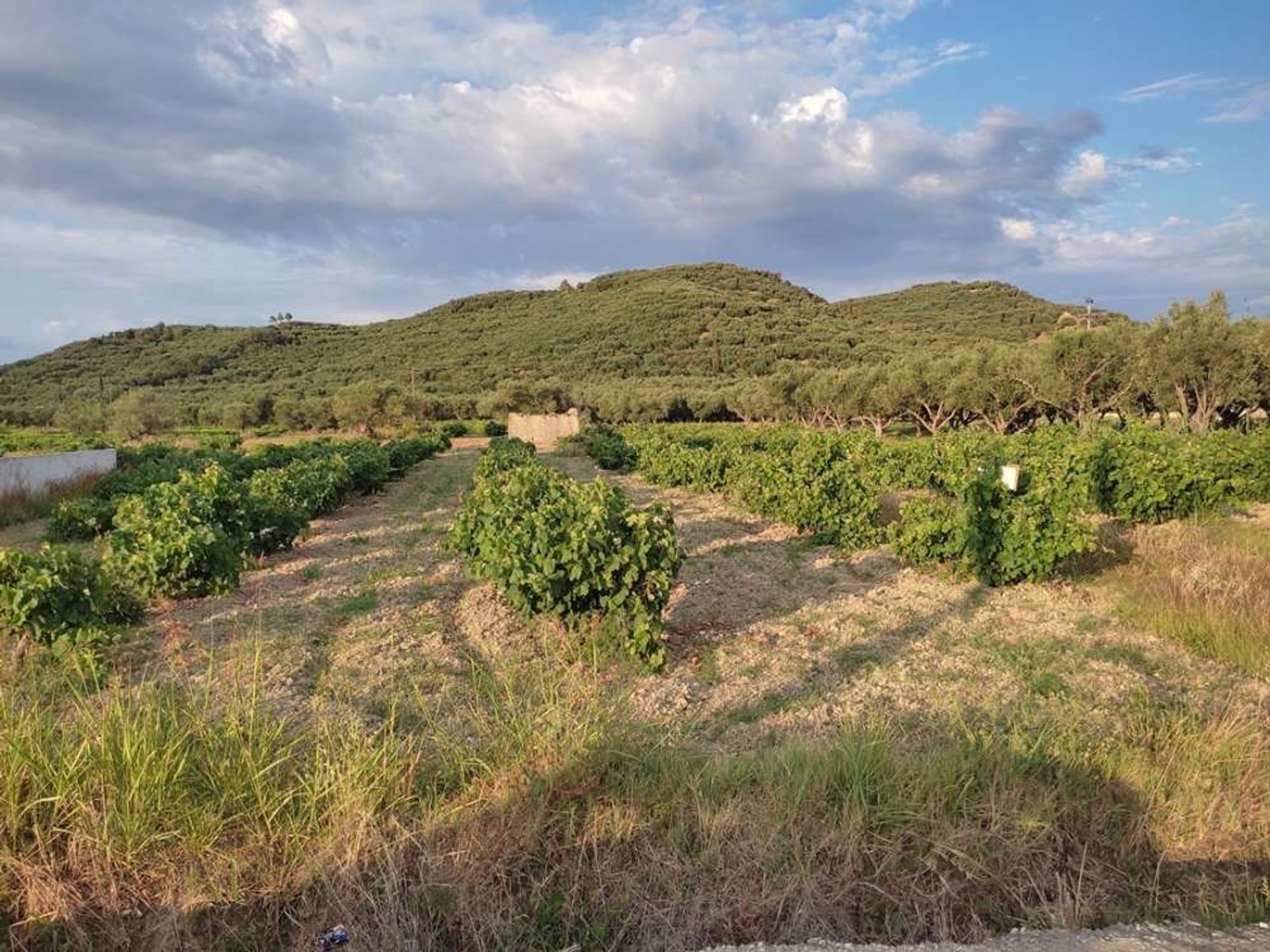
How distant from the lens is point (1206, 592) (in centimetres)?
705

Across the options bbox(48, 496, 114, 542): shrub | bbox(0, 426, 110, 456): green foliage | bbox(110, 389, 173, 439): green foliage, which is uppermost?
bbox(110, 389, 173, 439): green foliage

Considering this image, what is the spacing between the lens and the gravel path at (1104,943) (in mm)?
2553

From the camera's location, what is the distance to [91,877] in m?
2.73

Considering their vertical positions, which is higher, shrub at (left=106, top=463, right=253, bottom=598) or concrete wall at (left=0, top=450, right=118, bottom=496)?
concrete wall at (left=0, top=450, right=118, bottom=496)

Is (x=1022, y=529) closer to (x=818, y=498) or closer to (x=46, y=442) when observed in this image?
(x=818, y=498)

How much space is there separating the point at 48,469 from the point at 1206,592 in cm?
2244

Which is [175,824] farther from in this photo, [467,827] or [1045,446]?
[1045,446]

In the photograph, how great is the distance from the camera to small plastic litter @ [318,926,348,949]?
103 inches

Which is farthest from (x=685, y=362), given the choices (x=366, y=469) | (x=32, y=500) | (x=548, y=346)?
(x=32, y=500)

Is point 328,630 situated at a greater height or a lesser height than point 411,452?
lesser

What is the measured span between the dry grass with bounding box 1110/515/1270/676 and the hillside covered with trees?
18.4 meters

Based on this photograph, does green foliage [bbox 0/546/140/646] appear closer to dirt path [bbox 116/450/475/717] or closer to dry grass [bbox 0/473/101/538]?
dirt path [bbox 116/450/475/717]

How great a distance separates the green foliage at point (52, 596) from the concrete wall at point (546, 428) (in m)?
37.2

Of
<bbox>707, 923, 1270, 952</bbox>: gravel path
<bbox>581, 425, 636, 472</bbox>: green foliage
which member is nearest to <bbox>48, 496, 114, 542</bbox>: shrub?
<bbox>707, 923, 1270, 952</bbox>: gravel path
